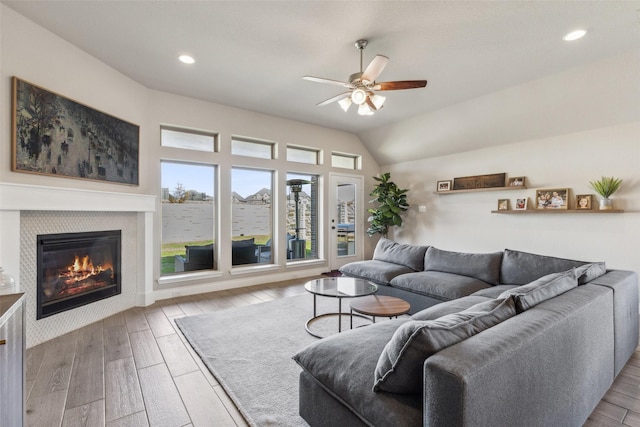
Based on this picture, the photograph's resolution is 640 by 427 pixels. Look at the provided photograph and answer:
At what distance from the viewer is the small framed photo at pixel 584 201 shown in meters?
3.79

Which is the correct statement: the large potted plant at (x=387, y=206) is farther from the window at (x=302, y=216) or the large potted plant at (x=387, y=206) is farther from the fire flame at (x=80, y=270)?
the fire flame at (x=80, y=270)

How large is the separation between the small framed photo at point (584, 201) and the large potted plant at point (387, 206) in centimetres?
264

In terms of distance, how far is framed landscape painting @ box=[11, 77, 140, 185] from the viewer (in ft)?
8.33

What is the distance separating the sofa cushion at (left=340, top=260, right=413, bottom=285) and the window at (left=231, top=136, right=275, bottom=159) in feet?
7.97

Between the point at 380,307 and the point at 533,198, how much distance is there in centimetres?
335

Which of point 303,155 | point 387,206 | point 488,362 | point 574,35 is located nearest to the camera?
point 488,362

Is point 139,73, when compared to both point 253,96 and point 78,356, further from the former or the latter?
point 78,356

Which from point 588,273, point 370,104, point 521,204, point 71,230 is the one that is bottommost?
point 588,273

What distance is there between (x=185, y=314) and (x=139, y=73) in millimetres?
2937

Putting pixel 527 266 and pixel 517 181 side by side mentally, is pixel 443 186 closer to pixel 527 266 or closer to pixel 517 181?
pixel 517 181

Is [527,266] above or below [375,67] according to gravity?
below

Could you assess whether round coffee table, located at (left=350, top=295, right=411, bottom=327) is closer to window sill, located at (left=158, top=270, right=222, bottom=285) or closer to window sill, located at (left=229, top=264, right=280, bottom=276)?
window sill, located at (left=229, top=264, right=280, bottom=276)

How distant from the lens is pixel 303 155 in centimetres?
564

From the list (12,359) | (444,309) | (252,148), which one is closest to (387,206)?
(252,148)
